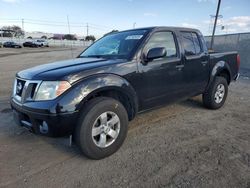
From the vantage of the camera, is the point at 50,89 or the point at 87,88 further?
the point at 87,88

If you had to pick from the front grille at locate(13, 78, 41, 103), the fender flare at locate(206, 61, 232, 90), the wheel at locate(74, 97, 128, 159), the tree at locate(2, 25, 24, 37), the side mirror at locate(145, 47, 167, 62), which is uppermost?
the tree at locate(2, 25, 24, 37)

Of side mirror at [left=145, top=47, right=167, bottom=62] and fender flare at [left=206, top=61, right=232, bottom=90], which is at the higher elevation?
side mirror at [left=145, top=47, right=167, bottom=62]

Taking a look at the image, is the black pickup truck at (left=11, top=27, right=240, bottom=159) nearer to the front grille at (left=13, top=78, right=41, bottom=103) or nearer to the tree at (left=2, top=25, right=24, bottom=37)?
the front grille at (left=13, top=78, right=41, bottom=103)

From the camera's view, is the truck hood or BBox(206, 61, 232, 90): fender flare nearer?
the truck hood

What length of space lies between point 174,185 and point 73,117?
146 centimetres

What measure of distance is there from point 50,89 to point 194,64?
2.98 m

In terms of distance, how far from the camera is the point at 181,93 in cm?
462

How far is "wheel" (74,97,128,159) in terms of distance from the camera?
10.2ft

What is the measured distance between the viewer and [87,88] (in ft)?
10.2

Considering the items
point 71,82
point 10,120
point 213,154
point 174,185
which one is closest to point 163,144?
point 213,154

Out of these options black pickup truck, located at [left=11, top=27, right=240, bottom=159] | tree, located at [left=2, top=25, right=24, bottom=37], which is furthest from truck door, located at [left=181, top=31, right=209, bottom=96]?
tree, located at [left=2, top=25, right=24, bottom=37]

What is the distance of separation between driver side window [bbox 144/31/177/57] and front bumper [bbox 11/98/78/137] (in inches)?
69.5

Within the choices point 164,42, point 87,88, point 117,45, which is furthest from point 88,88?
point 164,42

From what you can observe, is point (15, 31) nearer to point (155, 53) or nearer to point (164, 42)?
point (164, 42)
